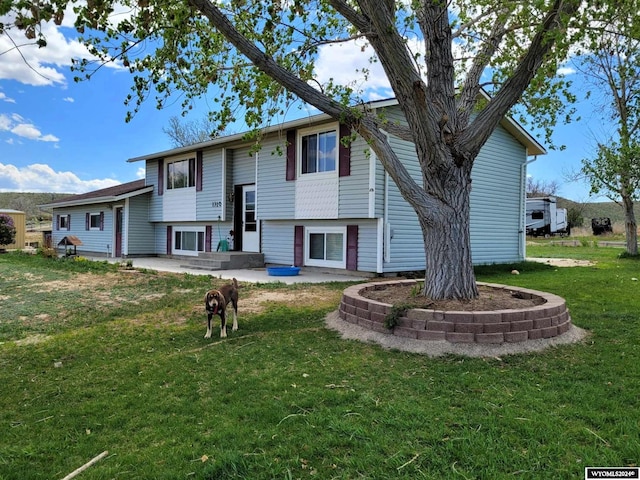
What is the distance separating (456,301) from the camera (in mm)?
5590

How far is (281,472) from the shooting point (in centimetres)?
238

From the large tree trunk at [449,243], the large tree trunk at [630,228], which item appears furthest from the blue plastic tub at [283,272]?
the large tree trunk at [630,228]

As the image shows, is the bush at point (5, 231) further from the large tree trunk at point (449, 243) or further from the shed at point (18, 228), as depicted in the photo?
the large tree trunk at point (449, 243)

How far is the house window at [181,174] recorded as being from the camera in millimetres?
17703

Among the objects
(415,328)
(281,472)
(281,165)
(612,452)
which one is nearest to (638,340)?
(415,328)

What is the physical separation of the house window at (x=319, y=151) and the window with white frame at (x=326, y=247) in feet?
5.86

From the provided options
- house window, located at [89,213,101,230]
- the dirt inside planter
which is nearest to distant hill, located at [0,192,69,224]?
house window, located at [89,213,101,230]

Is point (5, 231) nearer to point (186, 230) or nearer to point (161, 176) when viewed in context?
point (161, 176)

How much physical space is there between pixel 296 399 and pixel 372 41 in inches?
184

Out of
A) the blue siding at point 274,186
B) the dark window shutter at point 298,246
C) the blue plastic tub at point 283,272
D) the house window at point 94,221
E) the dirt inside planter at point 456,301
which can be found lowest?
the blue plastic tub at point 283,272

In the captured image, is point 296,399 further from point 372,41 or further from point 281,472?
point 372,41

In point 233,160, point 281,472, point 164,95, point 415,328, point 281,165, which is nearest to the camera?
point 281,472

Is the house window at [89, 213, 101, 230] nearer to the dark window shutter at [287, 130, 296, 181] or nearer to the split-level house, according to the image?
the split-level house

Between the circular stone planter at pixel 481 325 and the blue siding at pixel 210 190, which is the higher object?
the blue siding at pixel 210 190
